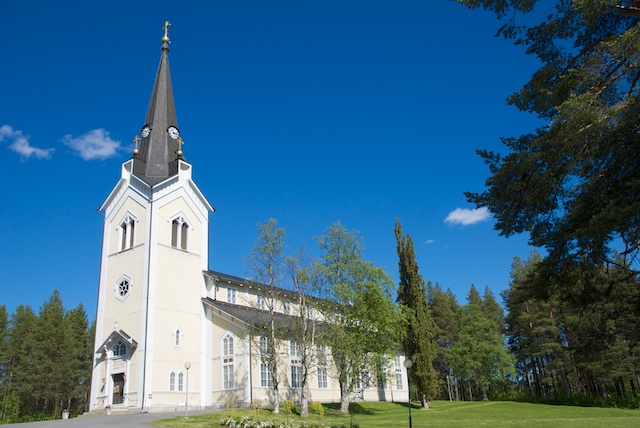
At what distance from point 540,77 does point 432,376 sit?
2665 centimetres

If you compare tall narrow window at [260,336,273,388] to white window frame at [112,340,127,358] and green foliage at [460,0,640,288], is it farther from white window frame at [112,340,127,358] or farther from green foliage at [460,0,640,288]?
green foliage at [460,0,640,288]

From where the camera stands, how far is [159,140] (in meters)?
37.6

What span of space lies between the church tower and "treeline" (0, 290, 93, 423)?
66.2 feet

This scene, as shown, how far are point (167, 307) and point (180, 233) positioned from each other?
547cm

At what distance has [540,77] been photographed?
1352cm

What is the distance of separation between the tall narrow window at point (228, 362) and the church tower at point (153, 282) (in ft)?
4.86

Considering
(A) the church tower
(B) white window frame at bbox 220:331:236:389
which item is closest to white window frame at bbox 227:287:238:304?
(A) the church tower

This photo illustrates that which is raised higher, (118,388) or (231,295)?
(231,295)

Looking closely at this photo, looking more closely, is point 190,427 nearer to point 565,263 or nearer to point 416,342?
point 565,263

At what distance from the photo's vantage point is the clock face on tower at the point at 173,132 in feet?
125

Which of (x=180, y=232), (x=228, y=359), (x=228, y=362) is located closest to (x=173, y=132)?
(x=180, y=232)

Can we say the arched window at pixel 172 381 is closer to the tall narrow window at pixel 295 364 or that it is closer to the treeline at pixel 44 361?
the tall narrow window at pixel 295 364

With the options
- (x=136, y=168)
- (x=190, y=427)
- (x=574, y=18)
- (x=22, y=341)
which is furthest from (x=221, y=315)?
(x=22, y=341)

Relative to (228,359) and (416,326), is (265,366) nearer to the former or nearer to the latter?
(228,359)
